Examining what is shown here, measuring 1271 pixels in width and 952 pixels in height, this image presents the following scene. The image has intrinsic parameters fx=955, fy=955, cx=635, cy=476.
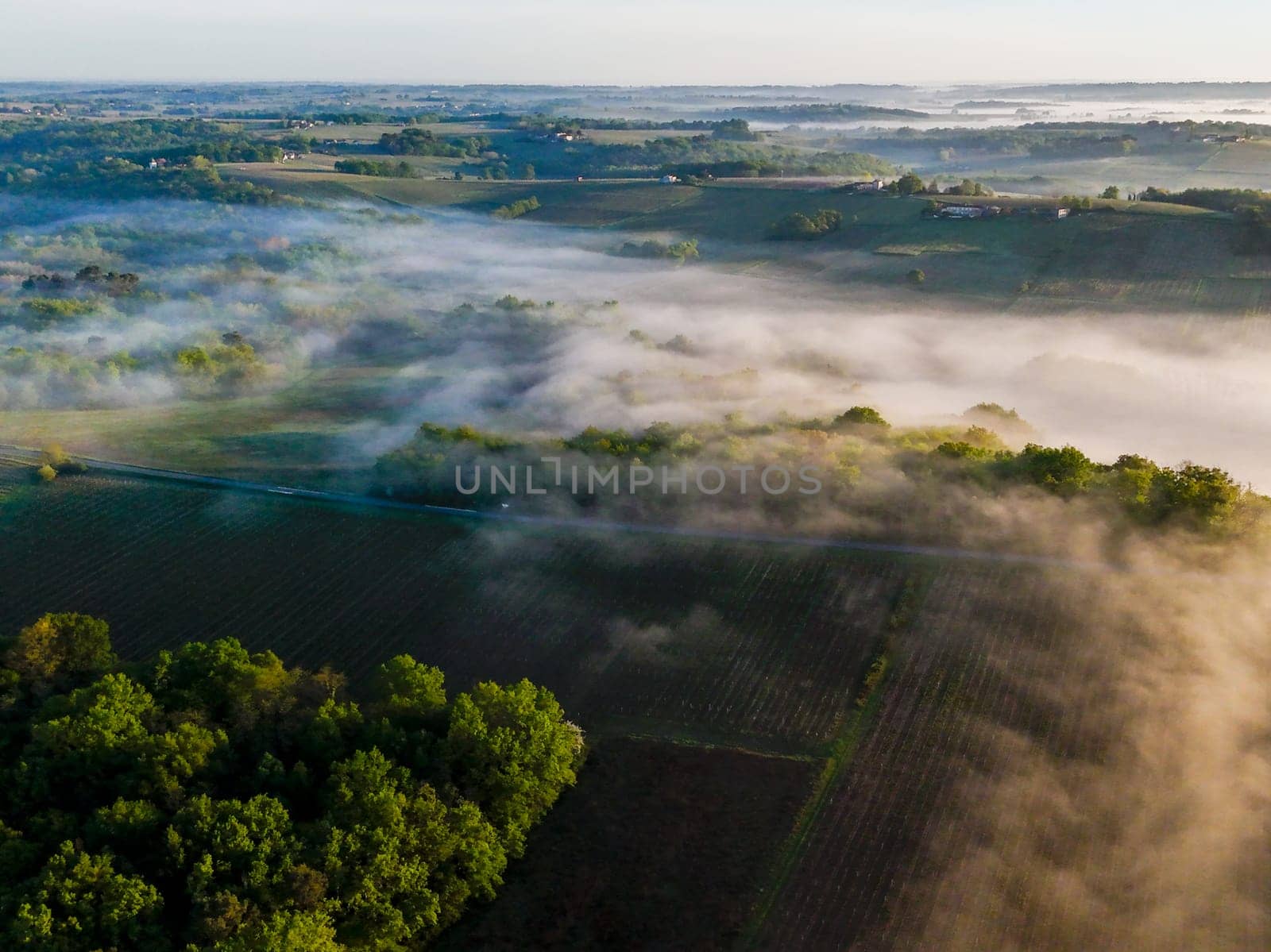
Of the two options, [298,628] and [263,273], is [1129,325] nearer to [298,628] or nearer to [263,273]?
[298,628]

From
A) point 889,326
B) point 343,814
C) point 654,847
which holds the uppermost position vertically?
point 889,326

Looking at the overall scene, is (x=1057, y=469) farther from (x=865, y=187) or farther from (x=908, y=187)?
(x=865, y=187)

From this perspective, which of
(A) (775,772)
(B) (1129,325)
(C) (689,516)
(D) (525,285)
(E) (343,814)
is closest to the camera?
(E) (343,814)

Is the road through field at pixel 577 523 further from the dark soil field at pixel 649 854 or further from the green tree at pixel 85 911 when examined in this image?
the green tree at pixel 85 911

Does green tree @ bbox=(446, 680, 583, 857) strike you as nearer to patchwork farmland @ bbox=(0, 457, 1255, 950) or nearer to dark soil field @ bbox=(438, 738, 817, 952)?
dark soil field @ bbox=(438, 738, 817, 952)

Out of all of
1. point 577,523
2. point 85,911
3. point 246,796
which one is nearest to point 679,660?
point 577,523

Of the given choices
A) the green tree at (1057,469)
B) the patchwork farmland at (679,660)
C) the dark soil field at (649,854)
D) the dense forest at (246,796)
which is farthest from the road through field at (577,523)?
the dense forest at (246,796)

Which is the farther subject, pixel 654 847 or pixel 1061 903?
pixel 654 847

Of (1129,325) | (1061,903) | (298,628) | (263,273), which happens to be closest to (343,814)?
(298,628)

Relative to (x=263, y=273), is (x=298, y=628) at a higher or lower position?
lower

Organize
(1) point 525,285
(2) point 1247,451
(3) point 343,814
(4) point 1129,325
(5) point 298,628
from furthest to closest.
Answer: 1. (1) point 525,285
2. (4) point 1129,325
3. (2) point 1247,451
4. (5) point 298,628
5. (3) point 343,814

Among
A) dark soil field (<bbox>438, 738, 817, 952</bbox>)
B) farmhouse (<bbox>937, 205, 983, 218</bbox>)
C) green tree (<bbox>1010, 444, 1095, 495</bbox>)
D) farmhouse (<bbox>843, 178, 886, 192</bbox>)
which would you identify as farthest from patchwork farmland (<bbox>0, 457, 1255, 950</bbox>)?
farmhouse (<bbox>843, 178, 886, 192</bbox>)
